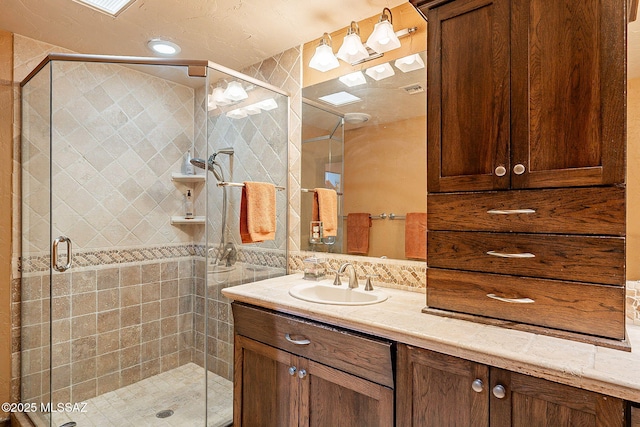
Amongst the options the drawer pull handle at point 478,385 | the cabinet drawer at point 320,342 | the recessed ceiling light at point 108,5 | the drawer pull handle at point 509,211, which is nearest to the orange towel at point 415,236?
the drawer pull handle at point 509,211

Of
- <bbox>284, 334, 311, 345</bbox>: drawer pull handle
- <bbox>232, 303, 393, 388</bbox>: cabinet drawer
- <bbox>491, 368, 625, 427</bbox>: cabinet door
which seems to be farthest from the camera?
<bbox>284, 334, 311, 345</bbox>: drawer pull handle

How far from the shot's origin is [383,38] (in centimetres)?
169

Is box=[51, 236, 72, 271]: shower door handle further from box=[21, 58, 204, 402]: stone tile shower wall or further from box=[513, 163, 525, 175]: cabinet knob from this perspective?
box=[513, 163, 525, 175]: cabinet knob

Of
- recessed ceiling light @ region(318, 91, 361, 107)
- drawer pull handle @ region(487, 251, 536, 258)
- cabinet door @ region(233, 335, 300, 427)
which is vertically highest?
recessed ceiling light @ region(318, 91, 361, 107)

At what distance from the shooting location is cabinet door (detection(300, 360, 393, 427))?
1.20 metres

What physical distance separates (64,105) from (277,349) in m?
1.90

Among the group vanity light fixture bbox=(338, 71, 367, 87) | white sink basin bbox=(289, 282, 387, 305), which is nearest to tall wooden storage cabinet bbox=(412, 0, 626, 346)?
white sink basin bbox=(289, 282, 387, 305)

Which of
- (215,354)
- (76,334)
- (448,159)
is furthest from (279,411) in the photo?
(76,334)

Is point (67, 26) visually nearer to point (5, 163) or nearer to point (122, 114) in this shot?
point (122, 114)

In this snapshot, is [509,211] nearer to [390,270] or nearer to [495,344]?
[495,344]

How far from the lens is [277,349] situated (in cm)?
151

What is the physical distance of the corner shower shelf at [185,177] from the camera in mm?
2130

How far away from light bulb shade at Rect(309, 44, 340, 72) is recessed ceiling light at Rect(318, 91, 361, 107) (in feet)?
0.54

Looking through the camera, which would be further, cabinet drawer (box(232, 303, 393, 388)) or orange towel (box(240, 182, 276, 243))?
orange towel (box(240, 182, 276, 243))
